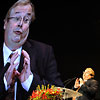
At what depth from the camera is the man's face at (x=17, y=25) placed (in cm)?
311

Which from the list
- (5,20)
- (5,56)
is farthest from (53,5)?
(5,56)

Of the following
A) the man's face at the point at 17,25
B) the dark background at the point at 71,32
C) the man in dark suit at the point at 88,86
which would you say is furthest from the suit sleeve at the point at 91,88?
the man's face at the point at 17,25

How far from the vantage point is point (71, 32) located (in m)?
4.53

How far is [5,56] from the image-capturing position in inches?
120

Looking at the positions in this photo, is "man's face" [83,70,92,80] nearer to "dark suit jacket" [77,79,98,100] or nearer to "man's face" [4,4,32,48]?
"dark suit jacket" [77,79,98,100]

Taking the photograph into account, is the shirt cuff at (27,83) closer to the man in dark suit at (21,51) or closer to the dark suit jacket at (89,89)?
the man in dark suit at (21,51)

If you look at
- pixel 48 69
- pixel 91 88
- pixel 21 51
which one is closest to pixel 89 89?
pixel 91 88

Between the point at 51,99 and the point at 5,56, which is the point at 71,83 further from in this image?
the point at 51,99

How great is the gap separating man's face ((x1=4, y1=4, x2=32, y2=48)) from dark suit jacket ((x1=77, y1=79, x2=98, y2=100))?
160 centimetres

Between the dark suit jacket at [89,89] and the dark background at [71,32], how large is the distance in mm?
351

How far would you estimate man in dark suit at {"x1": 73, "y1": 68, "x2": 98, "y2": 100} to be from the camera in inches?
162

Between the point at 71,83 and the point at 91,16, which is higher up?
the point at 91,16

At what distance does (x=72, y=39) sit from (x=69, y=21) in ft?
1.14

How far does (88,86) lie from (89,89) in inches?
3.8
